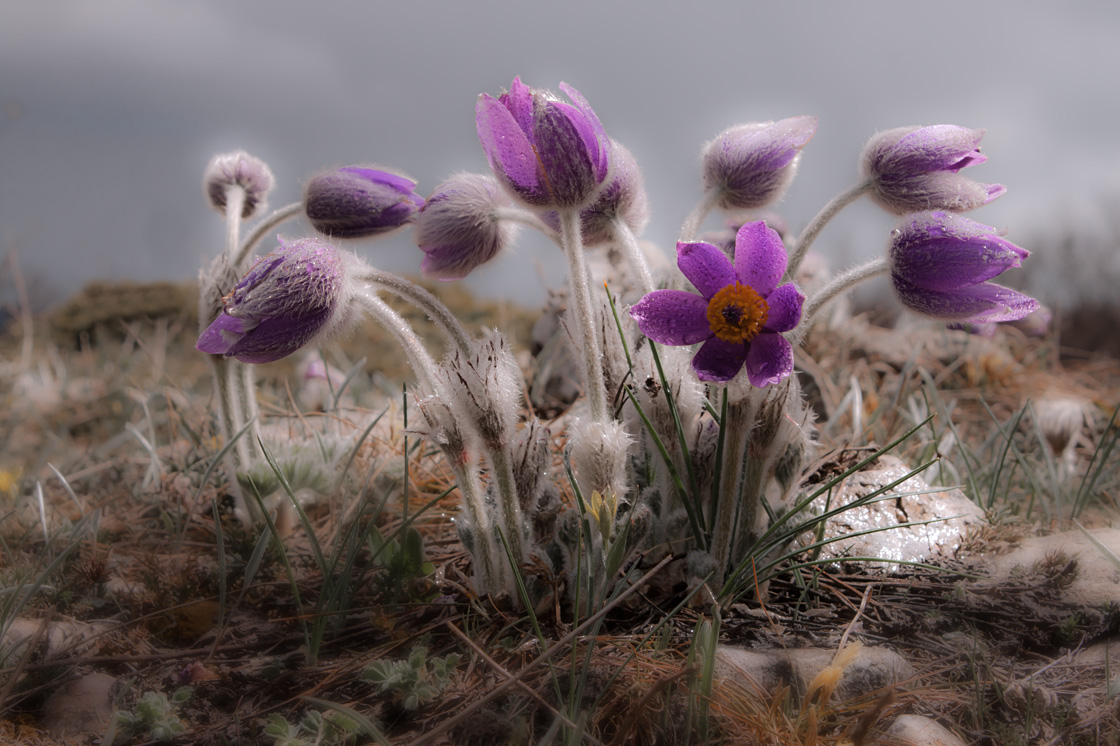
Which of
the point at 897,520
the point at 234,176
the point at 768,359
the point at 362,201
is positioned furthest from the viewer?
the point at 234,176

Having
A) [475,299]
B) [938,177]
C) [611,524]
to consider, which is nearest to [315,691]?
[611,524]

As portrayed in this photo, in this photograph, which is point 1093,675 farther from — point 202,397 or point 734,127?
point 202,397

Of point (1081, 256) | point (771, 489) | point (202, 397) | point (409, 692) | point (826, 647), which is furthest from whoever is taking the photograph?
point (1081, 256)

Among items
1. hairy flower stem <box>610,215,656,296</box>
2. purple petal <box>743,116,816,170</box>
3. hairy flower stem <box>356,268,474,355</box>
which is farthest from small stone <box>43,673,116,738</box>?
purple petal <box>743,116,816,170</box>

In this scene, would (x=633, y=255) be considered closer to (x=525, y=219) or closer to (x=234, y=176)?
(x=525, y=219)

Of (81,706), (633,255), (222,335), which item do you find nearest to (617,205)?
(633,255)

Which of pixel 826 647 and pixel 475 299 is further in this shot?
pixel 475 299
